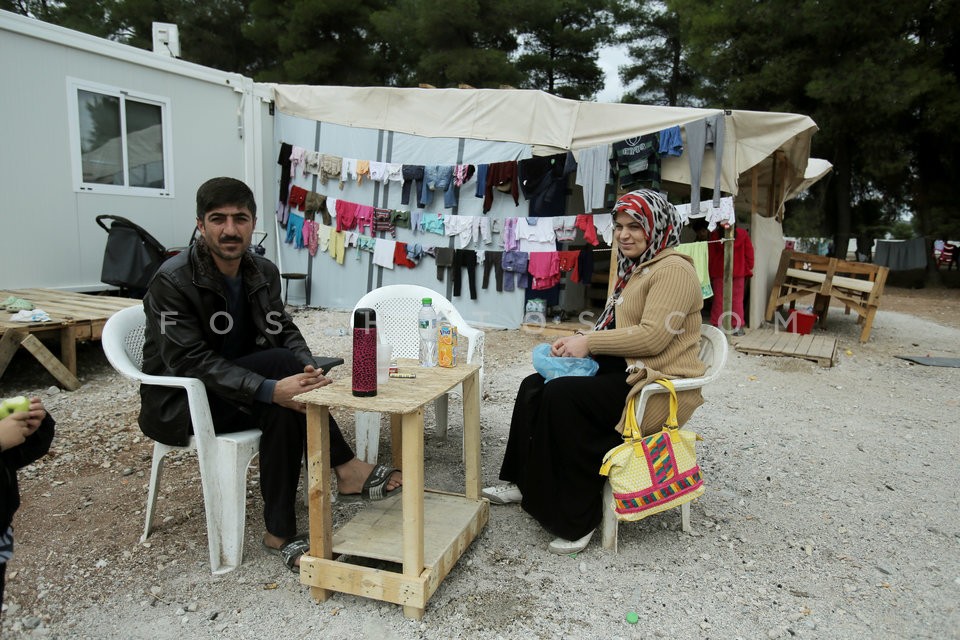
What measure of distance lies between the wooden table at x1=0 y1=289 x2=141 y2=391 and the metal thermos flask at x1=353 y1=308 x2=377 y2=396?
2.71 meters

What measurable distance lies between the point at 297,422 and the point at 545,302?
554 cm

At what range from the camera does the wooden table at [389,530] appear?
2.03m

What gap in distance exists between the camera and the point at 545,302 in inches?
301

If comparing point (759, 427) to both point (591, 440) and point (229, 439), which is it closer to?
point (591, 440)

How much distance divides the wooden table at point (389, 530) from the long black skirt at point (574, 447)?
350mm

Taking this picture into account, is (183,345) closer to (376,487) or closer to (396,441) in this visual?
(376,487)

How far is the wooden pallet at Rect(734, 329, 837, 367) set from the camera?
604 centimetres

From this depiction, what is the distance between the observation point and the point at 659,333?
2.46 m

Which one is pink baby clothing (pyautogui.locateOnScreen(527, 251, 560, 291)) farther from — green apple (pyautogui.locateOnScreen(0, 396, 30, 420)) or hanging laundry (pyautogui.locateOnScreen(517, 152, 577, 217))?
green apple (pyautogui.locateOnScreen(0, 396, 30, 420))

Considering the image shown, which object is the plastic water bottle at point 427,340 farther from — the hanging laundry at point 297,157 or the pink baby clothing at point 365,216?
the hanging laundry at point 297,157

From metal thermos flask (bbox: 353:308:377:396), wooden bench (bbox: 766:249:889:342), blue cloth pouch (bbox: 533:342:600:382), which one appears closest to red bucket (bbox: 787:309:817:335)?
wooden bench (bbox: 766:249:889:342)

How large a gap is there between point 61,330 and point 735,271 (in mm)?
6686

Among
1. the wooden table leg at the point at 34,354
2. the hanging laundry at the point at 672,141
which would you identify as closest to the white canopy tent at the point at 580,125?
the hanging laundry at the point at 672,141

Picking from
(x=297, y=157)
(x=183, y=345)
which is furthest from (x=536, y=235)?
(x=183, y=345)
